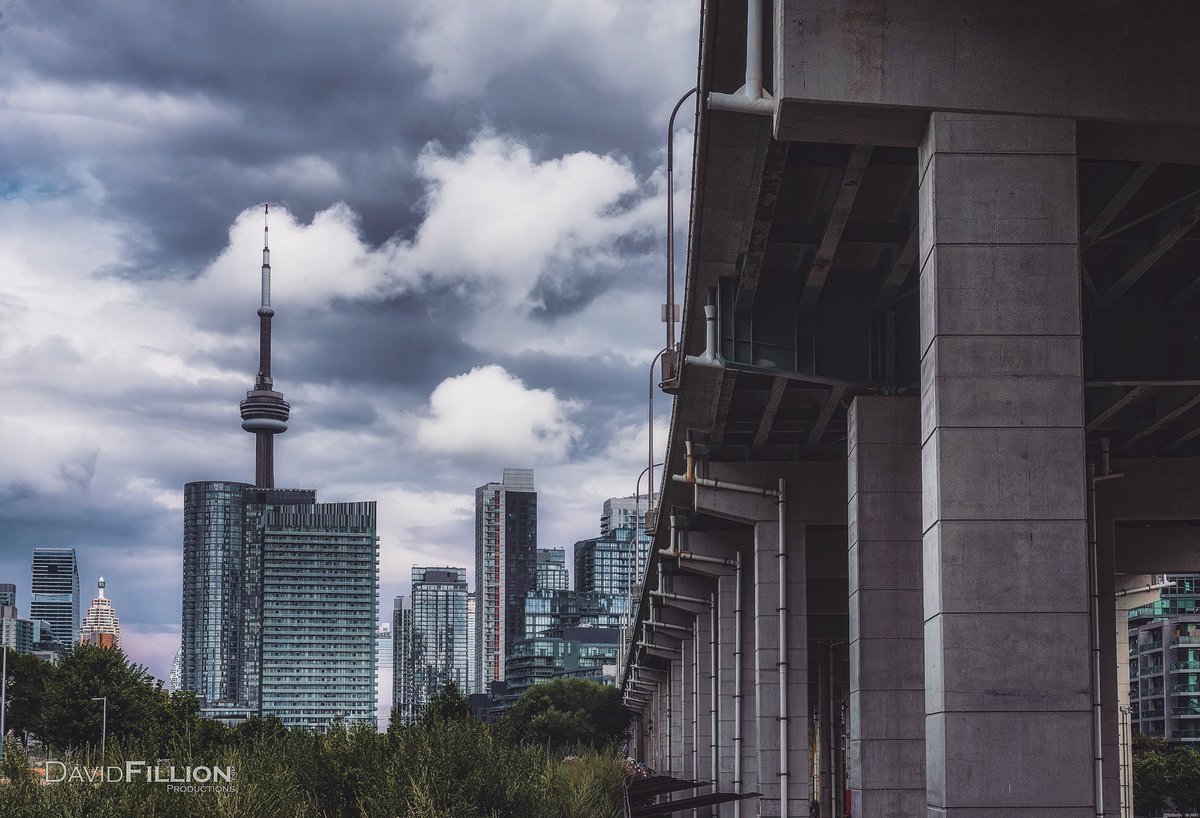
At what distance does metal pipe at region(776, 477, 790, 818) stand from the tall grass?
7724 mm

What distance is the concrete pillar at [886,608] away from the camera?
2714 centimetres

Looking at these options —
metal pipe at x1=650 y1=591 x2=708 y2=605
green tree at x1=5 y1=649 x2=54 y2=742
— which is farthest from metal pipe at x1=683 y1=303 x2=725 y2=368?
green tree at x1=5 y1=649 x2=54 y2=742

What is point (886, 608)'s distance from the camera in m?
27.8

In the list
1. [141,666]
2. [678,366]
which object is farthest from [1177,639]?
[678,366]

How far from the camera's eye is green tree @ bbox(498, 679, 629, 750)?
135250 millimetres

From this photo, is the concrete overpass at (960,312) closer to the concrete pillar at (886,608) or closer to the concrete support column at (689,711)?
the concrete pillar at (886,608)

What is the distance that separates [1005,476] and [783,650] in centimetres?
2738

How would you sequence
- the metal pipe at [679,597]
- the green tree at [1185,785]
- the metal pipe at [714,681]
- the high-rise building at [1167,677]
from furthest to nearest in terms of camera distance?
1. the high-rise building at [1167,677]
2. the green tree at [1185,785]
3. the metal pipe at [679,597]
4. the metal pipe at [714,681]

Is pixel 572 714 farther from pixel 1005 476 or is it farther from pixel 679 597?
pixel 1005 476

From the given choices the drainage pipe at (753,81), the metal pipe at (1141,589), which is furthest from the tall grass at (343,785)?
the metal pipe at (1141,589)

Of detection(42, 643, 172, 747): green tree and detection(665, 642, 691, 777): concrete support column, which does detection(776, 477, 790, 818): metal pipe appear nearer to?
detection(42, 643, 172, 747): green tree

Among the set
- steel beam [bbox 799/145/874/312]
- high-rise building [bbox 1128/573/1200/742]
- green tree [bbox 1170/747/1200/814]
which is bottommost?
green tree [bbox 1170/747/1200/814]

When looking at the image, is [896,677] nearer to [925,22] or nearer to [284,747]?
[284,747]

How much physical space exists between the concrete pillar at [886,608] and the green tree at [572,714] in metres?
106
